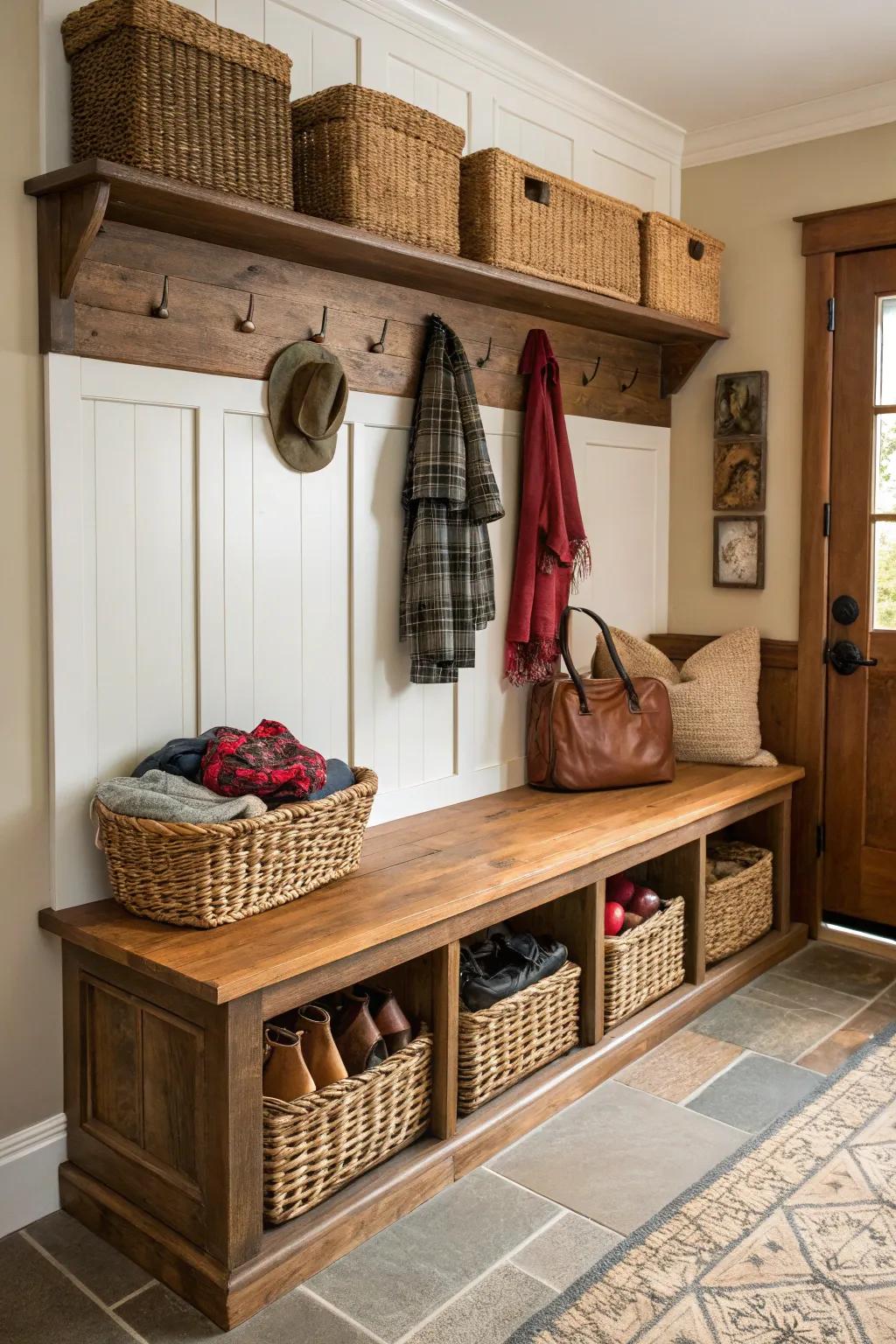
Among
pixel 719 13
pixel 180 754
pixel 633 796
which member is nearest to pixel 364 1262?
pixel 180 754

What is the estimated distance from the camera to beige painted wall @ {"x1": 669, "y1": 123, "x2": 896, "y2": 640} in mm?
3438

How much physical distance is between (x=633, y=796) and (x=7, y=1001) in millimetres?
1657

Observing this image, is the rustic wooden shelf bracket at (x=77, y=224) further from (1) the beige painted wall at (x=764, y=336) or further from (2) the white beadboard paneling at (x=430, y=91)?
(1) the beige painted wall at (x=764, y=336)

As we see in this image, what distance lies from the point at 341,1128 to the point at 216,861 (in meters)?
0.53

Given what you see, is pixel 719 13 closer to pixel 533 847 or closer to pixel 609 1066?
pixel 533 847

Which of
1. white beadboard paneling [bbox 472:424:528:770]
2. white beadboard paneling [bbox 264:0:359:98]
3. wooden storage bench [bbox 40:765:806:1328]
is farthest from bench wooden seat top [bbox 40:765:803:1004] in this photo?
white beadboard paneling [bbox 264:0:359:98]

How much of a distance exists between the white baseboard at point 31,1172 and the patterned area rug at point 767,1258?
945 millimetres

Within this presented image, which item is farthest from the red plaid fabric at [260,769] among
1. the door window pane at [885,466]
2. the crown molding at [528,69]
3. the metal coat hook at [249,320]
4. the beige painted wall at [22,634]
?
the door window pane at [885,466]

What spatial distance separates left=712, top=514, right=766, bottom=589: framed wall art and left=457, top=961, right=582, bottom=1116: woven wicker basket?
155 cm

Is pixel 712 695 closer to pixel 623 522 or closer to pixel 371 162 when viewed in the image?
pixel 623 522

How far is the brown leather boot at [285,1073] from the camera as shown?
78.5 inches

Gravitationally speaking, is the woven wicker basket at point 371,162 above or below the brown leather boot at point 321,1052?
above

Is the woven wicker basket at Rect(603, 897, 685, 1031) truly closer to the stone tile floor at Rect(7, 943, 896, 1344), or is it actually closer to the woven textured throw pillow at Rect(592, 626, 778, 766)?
the stone tile floor at Rect(7, 943, 896, 1344)

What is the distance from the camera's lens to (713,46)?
300cm
